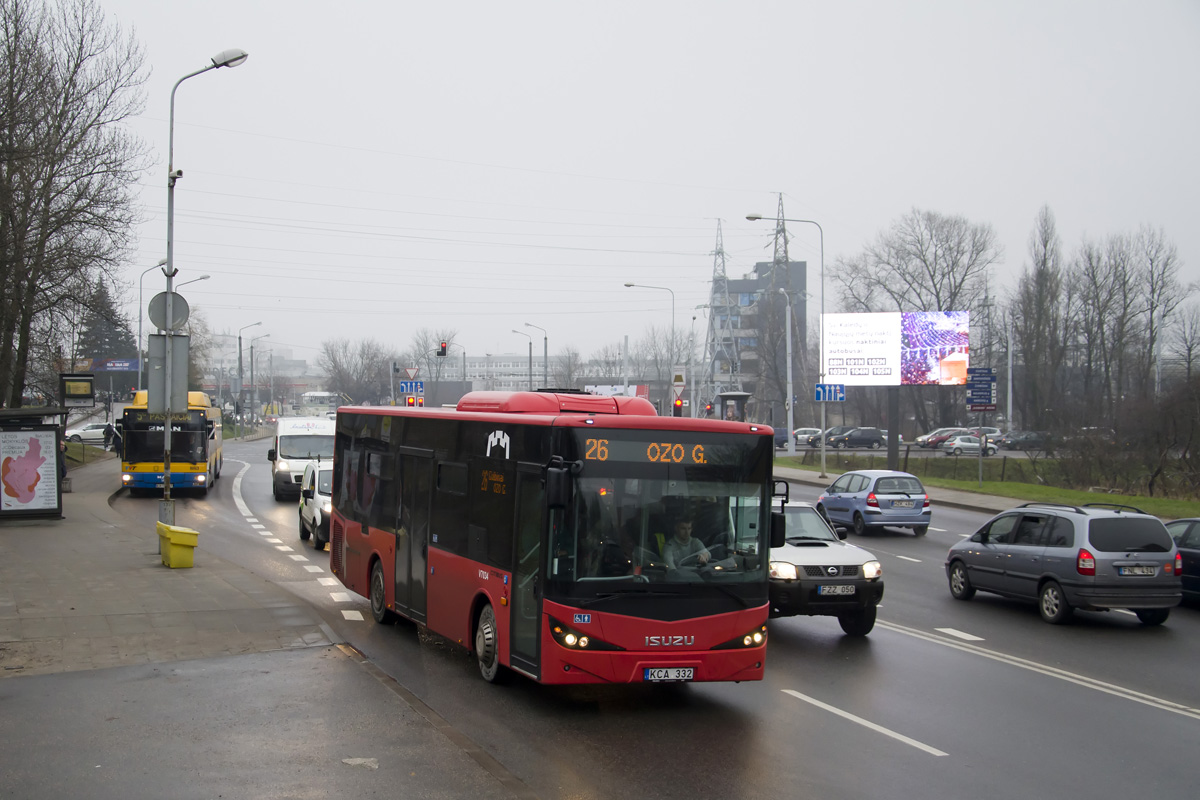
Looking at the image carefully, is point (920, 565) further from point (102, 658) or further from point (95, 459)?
point (95, 459)

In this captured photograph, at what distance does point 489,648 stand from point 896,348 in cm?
4148

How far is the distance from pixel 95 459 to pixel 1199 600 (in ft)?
157

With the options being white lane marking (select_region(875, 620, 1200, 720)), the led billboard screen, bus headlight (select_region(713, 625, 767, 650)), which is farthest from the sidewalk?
the led billboard screen

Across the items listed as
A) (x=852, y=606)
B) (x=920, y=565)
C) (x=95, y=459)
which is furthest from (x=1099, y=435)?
(x=95, y=459)

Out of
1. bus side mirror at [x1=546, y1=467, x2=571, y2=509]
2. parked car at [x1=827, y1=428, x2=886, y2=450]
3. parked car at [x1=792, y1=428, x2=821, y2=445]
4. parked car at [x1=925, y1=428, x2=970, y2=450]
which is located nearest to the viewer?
bus side mirror at [x1=546, y1=467, x2=571, y2=509]

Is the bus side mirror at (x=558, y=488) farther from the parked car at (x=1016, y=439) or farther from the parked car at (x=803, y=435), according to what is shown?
the parked car at (x=803, y=435)

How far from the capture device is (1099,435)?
1415 inches

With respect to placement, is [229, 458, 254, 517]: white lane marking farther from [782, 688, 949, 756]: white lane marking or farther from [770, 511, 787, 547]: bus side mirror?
[770, 511, 787, 547]: bus side mirror

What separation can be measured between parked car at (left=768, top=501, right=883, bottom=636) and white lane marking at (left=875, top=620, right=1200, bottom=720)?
0.91m

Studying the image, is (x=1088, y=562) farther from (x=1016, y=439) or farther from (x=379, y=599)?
(x=1016, y=439)

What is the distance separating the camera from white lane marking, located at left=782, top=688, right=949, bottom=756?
7.95 m

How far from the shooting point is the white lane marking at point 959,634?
12773 millimetres

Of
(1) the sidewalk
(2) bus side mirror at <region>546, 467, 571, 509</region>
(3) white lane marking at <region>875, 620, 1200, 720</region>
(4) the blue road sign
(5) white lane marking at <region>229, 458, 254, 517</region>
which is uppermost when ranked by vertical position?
(4) the blue road sign

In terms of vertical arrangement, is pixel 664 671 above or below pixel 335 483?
below
